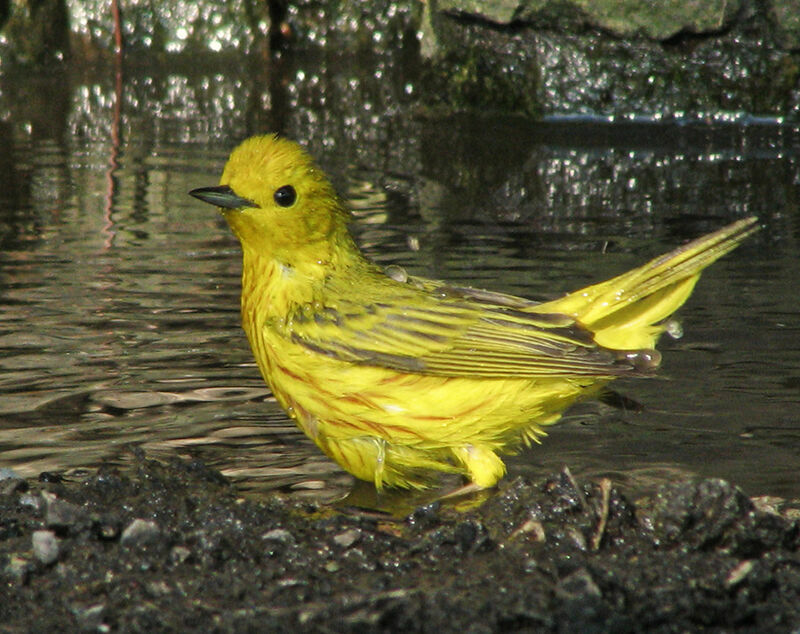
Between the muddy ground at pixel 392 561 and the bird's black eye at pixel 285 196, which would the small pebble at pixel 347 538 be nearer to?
the muddy ground at pixel 392 561

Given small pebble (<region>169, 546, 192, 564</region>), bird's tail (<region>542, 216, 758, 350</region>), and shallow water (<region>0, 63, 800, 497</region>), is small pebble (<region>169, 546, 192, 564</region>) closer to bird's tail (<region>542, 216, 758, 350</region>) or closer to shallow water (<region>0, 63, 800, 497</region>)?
shallow water (<region>0, 63, 800, 497</region>)

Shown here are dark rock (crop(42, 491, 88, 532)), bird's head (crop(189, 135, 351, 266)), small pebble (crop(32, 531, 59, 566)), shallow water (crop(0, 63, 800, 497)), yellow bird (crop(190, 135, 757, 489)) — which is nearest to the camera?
small pebble (crop(32, 531, 59, 566))

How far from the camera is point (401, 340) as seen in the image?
4.38m

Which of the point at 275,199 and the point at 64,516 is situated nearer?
the point at 64,516

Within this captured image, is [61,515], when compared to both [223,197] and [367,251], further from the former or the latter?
[367,251]

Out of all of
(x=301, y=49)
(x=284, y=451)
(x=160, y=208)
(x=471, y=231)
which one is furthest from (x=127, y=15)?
(x=284, y=451)

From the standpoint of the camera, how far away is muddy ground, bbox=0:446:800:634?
3.05 m

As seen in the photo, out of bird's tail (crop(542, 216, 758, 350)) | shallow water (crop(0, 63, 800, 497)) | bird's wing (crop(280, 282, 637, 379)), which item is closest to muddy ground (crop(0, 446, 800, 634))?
bird's wing (crop(280, 282, 637, 379))

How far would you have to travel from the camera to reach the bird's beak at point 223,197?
14.2 feet

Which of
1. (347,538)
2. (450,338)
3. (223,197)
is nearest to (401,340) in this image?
(450,338)

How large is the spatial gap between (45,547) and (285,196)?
5.11 feet

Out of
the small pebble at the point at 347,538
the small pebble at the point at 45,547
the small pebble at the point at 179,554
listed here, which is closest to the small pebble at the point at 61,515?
the small pebble at the point at 45,547

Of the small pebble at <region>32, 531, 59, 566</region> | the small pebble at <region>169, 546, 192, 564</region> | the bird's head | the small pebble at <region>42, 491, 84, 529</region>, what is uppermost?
the bird's head

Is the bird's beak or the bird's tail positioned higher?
the bird's beak
